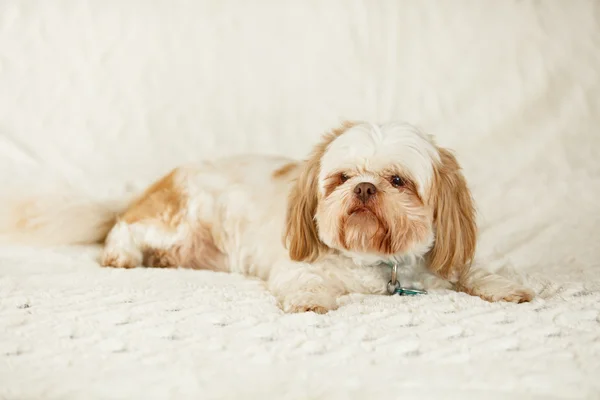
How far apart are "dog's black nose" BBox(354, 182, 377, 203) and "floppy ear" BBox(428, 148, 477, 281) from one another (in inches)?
9.9

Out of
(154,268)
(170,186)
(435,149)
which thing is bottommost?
(154,268)

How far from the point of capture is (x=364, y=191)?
9.09 feet

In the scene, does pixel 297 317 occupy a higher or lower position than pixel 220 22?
lower

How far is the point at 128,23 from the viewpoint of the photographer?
4.83m

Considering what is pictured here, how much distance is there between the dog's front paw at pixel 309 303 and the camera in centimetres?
275

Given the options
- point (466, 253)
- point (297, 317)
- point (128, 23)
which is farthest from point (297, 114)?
point (297, 317)

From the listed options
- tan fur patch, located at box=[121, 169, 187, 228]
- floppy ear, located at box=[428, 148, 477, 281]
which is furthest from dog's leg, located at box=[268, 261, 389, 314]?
tan fur patch, located at box=[121, 169, 187, 228]

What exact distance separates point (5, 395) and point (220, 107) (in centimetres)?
276

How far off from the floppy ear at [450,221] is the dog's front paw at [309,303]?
403 mm

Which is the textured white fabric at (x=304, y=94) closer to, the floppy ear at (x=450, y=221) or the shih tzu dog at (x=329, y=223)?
the shih tzu dog at (x=329, y=223)

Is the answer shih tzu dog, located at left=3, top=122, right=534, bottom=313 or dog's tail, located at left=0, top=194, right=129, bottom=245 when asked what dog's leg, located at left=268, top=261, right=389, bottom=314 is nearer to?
shih tzu dog, located at left=3, top=122, right=534, bottom=313

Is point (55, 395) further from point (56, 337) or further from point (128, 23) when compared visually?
point (128, 23)

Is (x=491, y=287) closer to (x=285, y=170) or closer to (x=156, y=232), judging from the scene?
(x=285, y=170)

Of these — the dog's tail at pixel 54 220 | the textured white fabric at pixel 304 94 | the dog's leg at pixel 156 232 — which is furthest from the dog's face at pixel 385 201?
the dog's tail at pixel 54 220
